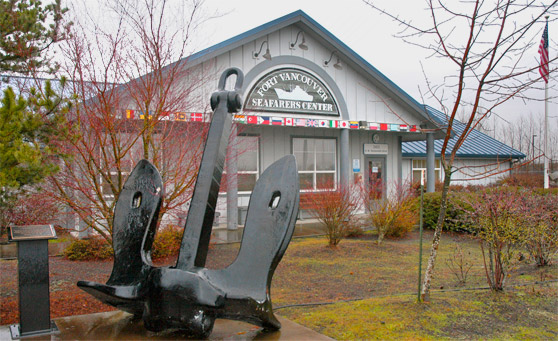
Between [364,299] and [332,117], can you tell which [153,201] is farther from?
[332,117]

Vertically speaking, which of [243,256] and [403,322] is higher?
[243,256]

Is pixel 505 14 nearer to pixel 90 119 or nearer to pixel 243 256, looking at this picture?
pixel 243 256

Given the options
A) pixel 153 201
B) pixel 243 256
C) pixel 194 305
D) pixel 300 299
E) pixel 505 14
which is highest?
pixel 505 14

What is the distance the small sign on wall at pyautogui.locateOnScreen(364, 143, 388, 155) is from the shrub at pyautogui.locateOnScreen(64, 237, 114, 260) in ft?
37.0

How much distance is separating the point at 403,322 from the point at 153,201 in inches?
117

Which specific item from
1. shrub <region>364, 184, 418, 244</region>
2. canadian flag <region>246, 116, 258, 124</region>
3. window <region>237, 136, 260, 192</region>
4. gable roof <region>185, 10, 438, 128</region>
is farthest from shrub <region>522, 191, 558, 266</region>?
window <region>237, 136, 260, 192</region>

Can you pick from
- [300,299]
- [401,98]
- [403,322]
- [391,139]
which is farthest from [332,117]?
[403,322]

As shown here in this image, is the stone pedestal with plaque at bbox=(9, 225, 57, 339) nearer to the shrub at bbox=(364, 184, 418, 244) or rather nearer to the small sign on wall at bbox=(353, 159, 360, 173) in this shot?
the shrub at bbox=(364, 184, 418, 244)

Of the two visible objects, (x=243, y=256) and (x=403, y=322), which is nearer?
(x=243, y=256)

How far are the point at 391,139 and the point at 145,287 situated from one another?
53.1ft

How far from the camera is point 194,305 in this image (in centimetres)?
409

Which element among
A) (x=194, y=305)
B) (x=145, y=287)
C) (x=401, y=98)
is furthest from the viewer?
(x=401, y=98)

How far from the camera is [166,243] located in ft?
31.9

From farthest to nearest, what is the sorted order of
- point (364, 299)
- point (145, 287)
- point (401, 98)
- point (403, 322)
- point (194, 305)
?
point (401, 98) < point (364, 299) < point (403, 322) < point (145, 287) < point (194, 305)
